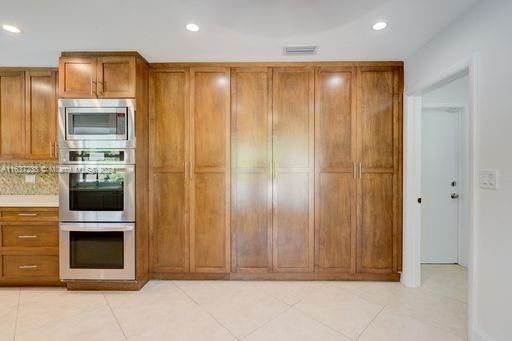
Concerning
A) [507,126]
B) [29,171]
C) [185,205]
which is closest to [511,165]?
[507,126]

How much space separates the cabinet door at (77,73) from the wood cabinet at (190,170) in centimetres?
60

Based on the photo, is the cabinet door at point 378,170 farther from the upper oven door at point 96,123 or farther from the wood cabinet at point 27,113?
the wood cabinet at point 27,113

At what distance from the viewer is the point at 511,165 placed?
1.61 meters

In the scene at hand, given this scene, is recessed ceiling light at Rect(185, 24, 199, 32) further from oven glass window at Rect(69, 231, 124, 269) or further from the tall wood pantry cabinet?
oven glass window at Rect(69, 231, 124, 269)

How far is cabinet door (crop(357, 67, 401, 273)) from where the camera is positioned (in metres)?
2.85

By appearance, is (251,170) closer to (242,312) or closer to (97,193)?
(242,312)

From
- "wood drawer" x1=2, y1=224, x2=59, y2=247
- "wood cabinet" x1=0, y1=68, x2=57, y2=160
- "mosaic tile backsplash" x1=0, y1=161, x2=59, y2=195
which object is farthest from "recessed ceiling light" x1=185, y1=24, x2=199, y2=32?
"mosaic tile backsplash" x1=0, y1=161, x2=59, y2=195

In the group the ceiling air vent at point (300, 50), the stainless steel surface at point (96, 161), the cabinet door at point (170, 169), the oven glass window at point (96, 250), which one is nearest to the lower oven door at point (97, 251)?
the oven glass window at point (96, 250)

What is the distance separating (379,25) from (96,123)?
2.84 m

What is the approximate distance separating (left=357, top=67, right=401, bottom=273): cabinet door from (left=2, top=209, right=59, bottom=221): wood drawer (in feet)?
11.0

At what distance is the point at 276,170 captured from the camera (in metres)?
2.88

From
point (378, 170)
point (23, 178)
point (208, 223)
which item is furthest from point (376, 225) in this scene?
A: point (23, 178)

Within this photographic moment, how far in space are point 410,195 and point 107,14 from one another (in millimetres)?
3326

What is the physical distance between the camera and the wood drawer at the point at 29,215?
2.67 metres
